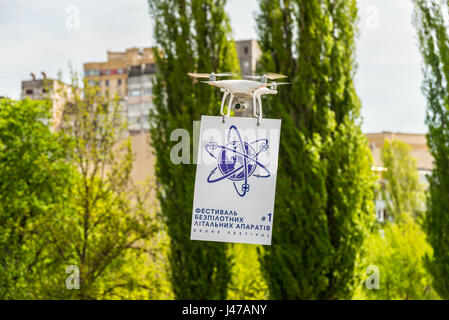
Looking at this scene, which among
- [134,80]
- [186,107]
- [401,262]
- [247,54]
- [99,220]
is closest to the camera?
[186,107]

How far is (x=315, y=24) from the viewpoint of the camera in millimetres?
9836

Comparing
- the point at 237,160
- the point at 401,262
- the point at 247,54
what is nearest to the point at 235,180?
the point at 237,160

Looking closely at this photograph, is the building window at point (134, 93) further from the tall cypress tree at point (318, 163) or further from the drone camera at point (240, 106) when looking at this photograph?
the drone camera at point (240, 106)

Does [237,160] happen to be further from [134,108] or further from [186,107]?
[134,108]

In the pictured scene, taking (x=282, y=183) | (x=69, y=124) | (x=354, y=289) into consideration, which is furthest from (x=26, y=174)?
(x=354, y=289)

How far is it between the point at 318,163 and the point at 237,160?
21.8ft

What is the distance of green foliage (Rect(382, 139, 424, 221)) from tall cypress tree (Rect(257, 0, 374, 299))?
50.6 feet

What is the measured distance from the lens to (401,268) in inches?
703

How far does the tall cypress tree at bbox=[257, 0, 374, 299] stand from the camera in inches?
366

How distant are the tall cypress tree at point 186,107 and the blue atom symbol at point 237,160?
751 cm

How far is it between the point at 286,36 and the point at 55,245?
634cm

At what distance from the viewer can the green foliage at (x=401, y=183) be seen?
2500 centimetres

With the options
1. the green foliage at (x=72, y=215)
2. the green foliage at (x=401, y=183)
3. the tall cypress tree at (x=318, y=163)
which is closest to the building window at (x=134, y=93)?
the green foliage at (x=401, y=183)
